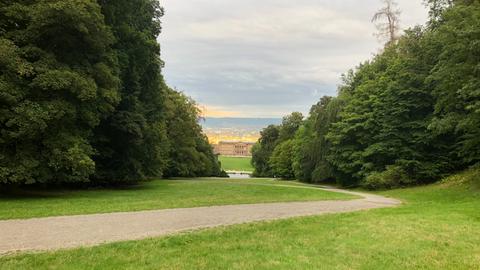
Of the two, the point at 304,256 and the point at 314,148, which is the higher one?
the point at 314,148

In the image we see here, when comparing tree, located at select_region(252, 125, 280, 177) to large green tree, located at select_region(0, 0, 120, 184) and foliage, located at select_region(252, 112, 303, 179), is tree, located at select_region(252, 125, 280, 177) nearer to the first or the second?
foliage, located at select_region(252, 112, 303, 179)

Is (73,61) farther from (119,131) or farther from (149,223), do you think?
(149,223)

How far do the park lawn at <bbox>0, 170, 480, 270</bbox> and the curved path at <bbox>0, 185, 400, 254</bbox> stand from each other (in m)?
0.92

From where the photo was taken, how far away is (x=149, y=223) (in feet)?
39.1

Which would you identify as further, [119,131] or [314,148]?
[314,148]

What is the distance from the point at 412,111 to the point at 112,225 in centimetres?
2816

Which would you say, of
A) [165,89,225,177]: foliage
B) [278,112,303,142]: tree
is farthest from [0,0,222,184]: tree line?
[278,112,303,142]: tree

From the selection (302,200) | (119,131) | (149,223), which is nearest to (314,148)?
(119,131)

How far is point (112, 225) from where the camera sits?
11.4 metres

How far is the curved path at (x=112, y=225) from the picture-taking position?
9.20 metres

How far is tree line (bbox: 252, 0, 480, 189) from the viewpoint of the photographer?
73.5 ft

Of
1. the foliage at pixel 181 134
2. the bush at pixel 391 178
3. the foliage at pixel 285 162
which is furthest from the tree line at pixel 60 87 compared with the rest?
the foliage at pixel 285 162

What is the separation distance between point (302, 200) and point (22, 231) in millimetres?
12974

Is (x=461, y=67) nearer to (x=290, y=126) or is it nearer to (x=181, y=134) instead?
(x=181, y=134)
